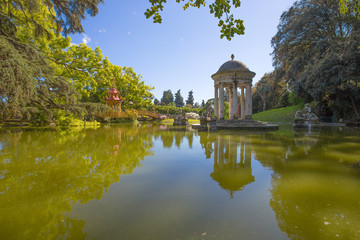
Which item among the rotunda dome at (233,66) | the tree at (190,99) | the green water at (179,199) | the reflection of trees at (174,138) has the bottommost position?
the green water at (179,199)

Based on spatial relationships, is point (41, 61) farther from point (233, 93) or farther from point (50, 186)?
point (233, 93)

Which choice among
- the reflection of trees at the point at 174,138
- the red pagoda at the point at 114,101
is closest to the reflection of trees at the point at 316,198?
the reflection of trees at the point at 174,138

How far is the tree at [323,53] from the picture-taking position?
14.2 m

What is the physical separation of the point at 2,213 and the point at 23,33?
683 inches

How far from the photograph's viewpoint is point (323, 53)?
17.5 m

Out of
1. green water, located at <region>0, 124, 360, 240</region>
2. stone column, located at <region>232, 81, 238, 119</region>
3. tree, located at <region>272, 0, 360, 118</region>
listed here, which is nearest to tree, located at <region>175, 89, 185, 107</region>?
tree, located at <region>272, 0, 360, 118</region>

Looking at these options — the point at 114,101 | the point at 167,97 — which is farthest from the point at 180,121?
the point at 167,97

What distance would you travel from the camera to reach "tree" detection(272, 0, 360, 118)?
14.2 m

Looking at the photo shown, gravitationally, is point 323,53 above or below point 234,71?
above

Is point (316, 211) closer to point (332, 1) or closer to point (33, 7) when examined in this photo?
point (33, 7)

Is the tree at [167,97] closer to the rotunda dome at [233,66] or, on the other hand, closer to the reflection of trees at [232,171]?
the rotunda dome at [233,66]

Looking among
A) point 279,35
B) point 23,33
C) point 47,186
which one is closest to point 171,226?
point 47,186

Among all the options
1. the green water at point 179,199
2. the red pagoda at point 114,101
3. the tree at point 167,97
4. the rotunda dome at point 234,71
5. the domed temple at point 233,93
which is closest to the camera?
the green water at point 179,199

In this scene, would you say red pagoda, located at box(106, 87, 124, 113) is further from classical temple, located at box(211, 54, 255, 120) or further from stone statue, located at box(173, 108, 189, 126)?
classical temple, located at box(211, 54, 255, 120)
